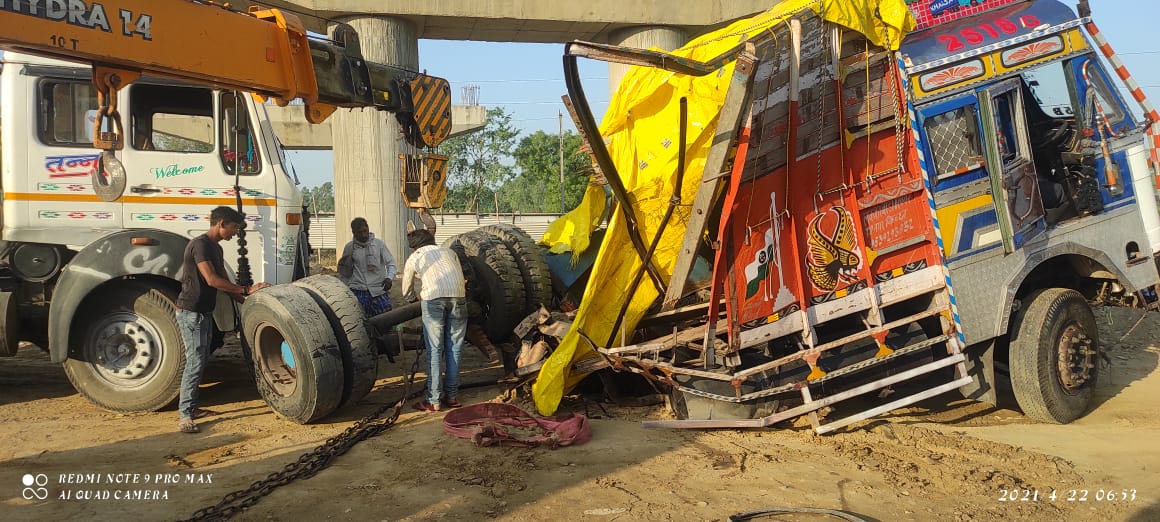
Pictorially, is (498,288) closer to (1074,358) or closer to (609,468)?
(609,468)

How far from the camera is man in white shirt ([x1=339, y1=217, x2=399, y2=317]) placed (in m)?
7.83

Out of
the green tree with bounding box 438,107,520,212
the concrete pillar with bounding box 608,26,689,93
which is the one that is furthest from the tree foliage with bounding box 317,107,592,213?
the concrete pillar with bounding box 608,26,689,93

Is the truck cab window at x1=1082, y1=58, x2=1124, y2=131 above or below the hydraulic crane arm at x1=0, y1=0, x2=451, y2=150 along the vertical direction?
below

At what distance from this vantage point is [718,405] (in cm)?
559

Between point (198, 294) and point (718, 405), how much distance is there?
3806mm

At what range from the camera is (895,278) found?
5.75 metres

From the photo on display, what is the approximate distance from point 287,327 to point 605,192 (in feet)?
9.21

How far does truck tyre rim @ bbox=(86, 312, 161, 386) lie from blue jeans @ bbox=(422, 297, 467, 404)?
215 cm

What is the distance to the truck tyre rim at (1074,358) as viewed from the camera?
6.08 m

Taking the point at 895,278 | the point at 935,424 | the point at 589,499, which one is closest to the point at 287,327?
the point at 589,499

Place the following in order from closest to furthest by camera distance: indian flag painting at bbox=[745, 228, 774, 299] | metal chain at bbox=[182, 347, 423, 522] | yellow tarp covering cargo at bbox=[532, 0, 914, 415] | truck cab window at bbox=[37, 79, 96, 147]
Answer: metal chain at bbox=[182, 347, 423, 522] → indian flag painting at bbox=[745, 228, 774, 299] → yellow tarp covering cargo at bbox=[532, 0, 914, 415] → truck cab window at bbox=[37, 79, 96, 147]

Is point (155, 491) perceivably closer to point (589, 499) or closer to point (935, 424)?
point (589, 499)

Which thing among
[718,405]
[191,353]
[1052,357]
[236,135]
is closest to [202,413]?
[191,353]

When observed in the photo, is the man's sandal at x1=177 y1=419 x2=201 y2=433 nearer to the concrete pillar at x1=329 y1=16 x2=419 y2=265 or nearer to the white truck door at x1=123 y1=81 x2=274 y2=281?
the white truck door at x1=123 y1=81 x2=274 y2=281
